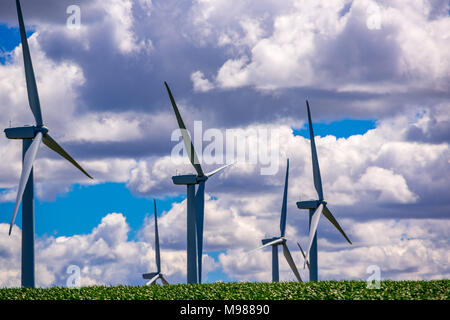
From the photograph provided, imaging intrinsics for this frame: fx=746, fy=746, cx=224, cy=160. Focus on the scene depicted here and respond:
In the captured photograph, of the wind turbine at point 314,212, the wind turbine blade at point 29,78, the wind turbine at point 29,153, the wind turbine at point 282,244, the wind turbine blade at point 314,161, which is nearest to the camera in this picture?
the wind turbine at point 29,153

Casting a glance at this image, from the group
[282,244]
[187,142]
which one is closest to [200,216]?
[187,142]

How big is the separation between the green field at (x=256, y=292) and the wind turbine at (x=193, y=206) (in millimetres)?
16095

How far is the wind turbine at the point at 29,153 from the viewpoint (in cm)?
6122

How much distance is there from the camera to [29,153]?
63.2 meters

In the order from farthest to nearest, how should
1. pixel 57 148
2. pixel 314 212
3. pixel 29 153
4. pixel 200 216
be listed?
pixel 314 212 → pixel 200 216 → pixel 57 148 → pixel 29 153

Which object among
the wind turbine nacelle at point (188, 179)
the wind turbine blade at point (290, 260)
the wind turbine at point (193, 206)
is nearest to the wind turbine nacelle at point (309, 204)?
the wind turbine at point (193, 206)

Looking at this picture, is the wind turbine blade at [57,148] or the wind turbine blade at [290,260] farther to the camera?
the wind turbine blade at [290,260]

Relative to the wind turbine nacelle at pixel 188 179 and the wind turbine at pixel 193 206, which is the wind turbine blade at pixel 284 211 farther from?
the wind turbine nacelle at pixel 188 179

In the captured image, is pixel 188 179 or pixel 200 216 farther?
pixel 188 179

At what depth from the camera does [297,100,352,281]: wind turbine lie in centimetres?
8825

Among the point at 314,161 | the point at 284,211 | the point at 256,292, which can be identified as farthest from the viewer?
the point at 284,211

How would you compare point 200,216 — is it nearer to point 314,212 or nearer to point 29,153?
point 314,212

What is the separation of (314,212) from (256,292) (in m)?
38.2
